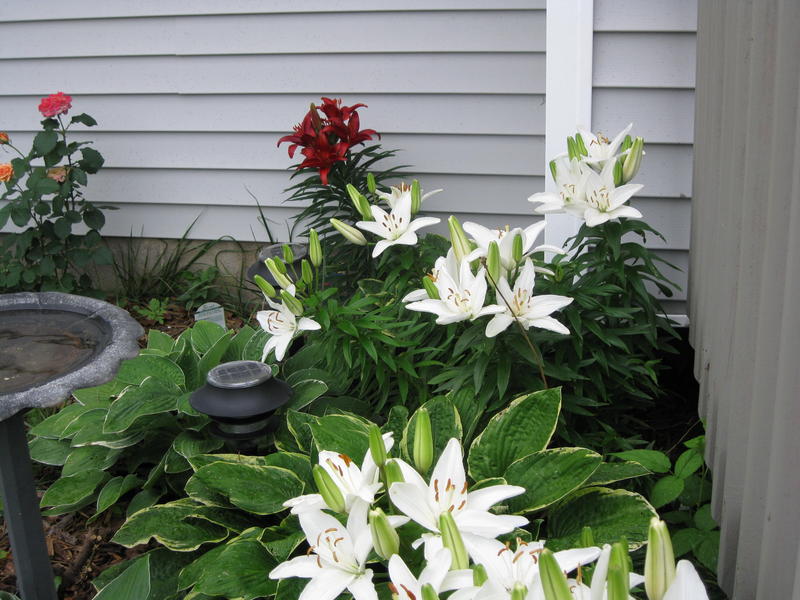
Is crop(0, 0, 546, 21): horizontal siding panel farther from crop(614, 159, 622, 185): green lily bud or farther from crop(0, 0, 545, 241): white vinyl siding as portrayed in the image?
crop(614, 159, 622, 185): green lily bud

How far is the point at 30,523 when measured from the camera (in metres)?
1.99

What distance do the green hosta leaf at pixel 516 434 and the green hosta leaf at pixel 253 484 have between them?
0.43m

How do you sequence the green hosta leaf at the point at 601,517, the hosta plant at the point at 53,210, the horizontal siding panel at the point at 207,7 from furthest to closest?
the hosta plant at the point at 53,210, the horizontal siding panel at the point at 207,7, the green hosta leaf at the point at 601,517

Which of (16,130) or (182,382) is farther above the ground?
(16,130)

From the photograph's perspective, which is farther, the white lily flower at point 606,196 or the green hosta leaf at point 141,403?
the green hosta leaf at point 141,403

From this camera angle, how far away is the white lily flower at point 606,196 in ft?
7.12

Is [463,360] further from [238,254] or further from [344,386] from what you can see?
[238,254]

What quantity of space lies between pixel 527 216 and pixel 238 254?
1439mm

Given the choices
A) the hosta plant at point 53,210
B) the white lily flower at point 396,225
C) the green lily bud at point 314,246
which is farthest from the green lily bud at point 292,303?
the hosta plant at point 53,210

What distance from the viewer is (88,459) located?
2.53m

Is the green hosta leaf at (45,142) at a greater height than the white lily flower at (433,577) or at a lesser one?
greater

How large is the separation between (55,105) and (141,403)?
1886mm

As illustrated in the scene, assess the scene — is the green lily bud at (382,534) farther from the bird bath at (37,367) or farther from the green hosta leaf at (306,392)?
the green hosta leaf at (306,392)

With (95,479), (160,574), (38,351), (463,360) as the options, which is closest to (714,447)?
(463,360)
